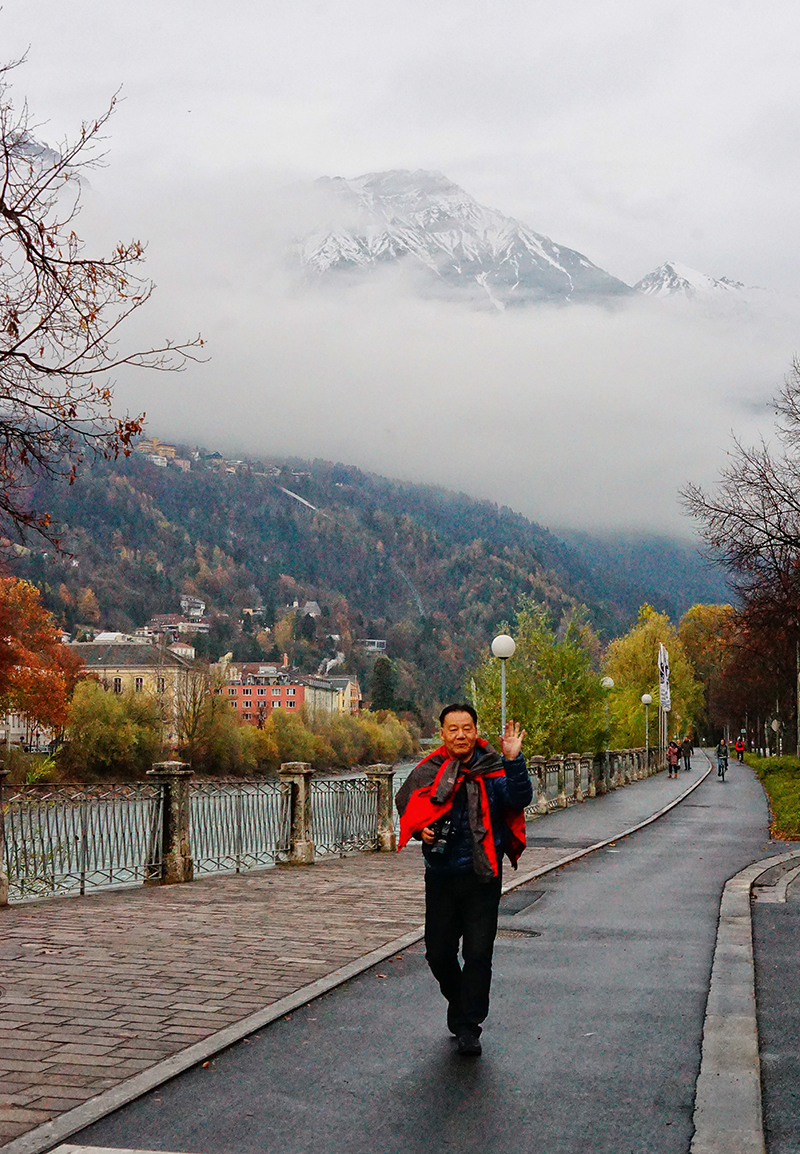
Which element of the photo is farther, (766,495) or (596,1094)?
(766,495)

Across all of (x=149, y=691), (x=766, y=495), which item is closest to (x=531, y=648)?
(x=766, y=495)

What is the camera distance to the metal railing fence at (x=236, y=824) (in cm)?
1521

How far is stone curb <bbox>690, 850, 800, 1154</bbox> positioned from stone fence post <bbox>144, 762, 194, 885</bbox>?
6.14 metres

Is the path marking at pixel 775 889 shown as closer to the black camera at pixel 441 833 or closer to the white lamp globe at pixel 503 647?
the black camera at pixel 441 833

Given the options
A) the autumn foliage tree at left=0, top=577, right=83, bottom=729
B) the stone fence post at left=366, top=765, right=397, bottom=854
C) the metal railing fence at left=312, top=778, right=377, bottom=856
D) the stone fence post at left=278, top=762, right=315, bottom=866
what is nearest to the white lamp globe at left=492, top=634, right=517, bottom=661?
the stone fence post at left=366, top=765, right=397, bottom=854

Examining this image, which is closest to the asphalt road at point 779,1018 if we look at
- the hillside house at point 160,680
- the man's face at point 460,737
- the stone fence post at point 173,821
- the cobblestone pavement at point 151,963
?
the man's face at point 460,737

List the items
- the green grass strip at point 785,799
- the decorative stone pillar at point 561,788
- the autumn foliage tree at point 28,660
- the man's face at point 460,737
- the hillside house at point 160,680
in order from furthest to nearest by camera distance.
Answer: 1. the hillside house at point 160,680
2. the autumn foliage tree at point 28,660
3. the decorative stone pillar at point 561,788
4. the green grass strip at point 785,799
5. the man's face at point 460,737

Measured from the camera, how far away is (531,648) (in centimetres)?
4112

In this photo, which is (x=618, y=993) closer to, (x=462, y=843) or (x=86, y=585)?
(x=462, y=843)

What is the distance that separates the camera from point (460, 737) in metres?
5.97

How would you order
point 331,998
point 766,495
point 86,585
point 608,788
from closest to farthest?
point 331,998 < point 766,495 < point 608,788 < point 86,585

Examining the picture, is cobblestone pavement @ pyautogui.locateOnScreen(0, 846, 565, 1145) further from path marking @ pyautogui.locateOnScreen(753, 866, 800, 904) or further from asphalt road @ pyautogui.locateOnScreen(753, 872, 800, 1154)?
path marking @ pyautogui.locateOnScreen(753, 866, 800, 904)

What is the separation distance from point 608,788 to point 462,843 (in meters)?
35.3

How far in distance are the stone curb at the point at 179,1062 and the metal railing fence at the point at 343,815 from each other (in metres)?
7.80
